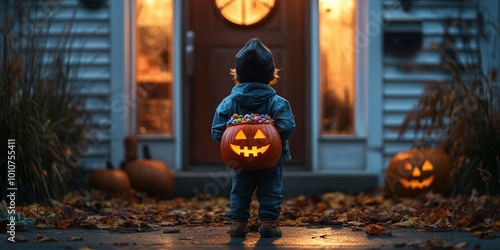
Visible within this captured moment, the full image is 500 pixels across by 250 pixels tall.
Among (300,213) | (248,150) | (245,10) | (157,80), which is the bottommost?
(300,213)

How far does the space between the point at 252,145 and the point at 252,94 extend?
39 cm

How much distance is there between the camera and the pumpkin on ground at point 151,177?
351 inches

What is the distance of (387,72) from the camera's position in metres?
9.62

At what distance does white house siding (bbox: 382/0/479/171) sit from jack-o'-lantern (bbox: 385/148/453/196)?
71 cm

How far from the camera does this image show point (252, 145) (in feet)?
18.2

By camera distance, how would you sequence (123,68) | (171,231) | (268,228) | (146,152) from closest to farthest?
1. (268,228)
2. (171,231)
3. (146,152)
4. (123,68)

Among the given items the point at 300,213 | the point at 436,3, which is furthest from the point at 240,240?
the point at 436,3

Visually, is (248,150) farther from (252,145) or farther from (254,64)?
(254,64)

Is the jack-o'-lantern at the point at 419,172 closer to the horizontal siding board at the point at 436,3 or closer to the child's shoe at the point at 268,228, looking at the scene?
the horizontal siding board at the point at 436,3

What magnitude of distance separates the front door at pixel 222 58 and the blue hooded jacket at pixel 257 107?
12.5ft

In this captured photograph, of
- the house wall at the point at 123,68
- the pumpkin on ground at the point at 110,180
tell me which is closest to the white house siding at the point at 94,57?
the house wall at the point at 123,68

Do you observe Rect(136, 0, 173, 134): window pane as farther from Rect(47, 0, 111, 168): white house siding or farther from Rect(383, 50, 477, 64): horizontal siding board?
Rect(383, 50, 477, 64): horizontal siding board

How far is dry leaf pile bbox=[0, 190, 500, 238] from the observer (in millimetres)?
6148

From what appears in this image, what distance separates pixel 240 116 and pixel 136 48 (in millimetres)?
4255
